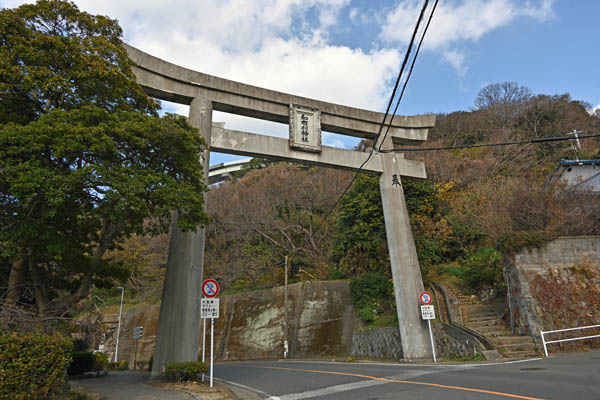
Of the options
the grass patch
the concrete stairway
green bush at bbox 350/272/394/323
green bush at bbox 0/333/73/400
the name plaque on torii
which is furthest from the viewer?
→ green bush at bbox 350/272/394/323

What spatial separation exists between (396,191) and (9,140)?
13.3 meters

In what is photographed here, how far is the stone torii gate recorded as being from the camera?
1067 cm

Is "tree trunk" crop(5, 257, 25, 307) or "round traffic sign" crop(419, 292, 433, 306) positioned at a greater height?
"tree trunk" crop(5, 257, 25, 307)

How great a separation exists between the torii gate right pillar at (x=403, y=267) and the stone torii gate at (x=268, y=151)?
4cm

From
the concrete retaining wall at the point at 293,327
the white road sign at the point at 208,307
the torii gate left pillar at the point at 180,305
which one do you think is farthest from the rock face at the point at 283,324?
the white road sign at the point at 208,307

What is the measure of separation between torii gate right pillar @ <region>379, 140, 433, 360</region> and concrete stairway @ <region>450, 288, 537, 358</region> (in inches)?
82.7

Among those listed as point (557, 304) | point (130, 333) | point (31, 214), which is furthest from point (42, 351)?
point (130, 333)

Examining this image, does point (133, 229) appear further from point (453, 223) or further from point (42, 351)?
point (453, 223)

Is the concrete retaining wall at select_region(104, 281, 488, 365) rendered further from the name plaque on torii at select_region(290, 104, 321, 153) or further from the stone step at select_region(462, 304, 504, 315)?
the name plaque on torii at select_region(290, 104, 321, 153)

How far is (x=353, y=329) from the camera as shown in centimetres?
1980

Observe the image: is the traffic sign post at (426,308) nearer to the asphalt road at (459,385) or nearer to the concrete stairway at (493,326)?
the concrete stairway at (493,326)

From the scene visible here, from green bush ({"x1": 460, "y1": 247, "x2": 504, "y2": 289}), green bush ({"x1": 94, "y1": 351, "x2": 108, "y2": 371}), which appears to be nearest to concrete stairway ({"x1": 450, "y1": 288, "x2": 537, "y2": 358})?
green bush ({"x1": 460, "y1": 247, "x2": 504, "y2": 289})

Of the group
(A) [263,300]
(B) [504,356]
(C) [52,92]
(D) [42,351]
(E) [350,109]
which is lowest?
(B) [504,356]

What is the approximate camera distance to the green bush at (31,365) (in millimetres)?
5176
